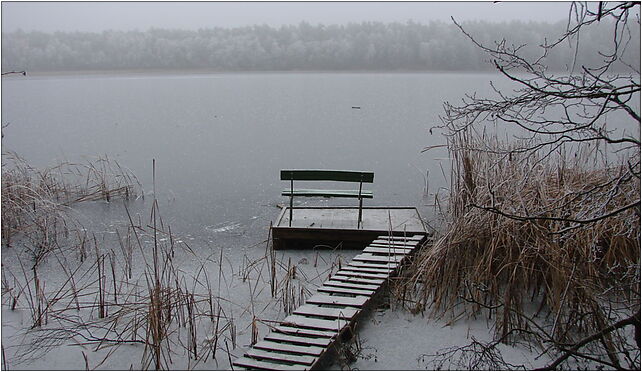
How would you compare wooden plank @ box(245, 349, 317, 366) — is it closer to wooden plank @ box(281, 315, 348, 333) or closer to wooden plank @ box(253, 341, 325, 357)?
wooden plank @ box(253, 341, 325, 357)

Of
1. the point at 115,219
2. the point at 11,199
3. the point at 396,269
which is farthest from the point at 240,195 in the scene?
the point at 396,269

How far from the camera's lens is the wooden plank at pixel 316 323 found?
2.76 meters

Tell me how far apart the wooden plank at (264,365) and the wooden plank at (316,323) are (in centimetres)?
33

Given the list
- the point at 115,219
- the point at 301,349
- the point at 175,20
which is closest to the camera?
the point at 301,349

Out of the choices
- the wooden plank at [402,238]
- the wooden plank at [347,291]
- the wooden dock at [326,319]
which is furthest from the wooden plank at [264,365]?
the wooden plank at [402,238]

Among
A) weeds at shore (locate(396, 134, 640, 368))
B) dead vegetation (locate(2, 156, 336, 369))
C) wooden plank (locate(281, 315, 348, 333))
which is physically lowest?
dead vegetation (locate(2, 156, 336, 369))

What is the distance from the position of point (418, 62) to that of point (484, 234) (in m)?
13.3

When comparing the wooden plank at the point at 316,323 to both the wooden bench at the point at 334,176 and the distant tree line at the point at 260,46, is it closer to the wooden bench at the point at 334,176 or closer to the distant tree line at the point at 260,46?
the wooden bench at the point at 334,176

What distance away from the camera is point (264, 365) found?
2439 mm

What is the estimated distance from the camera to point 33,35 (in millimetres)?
18938

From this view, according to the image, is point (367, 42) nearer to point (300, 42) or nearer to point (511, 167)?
point (300, 42)

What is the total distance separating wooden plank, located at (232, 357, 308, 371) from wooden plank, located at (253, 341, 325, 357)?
0.26 ft

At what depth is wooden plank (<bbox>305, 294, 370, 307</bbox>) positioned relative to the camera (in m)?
3.04

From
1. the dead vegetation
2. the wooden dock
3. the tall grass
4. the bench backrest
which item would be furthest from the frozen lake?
the bench backrest
